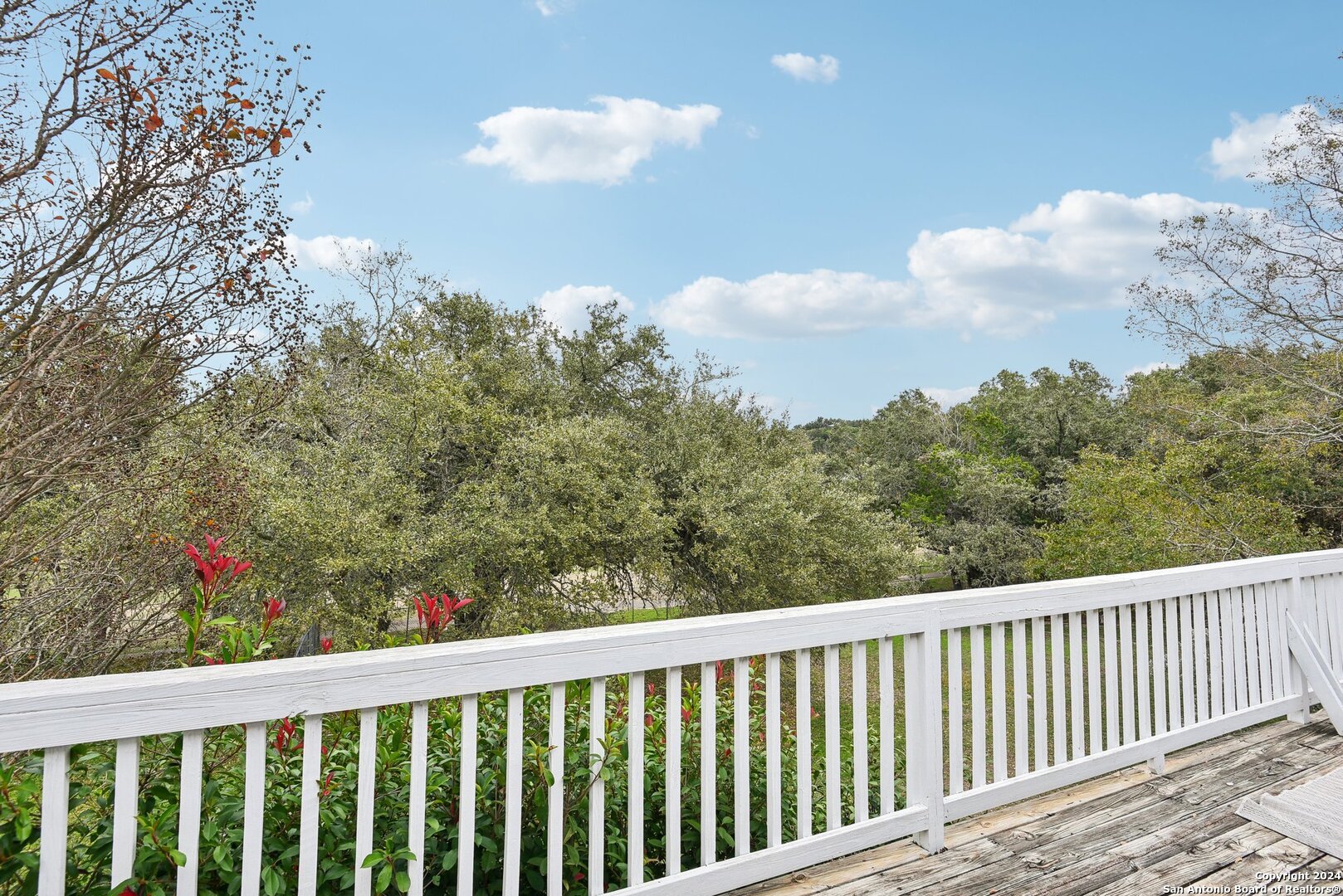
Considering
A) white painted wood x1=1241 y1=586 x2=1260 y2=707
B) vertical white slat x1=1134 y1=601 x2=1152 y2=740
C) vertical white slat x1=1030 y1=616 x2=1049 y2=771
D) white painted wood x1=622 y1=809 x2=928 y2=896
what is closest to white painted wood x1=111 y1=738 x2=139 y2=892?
white painted wood x1=622 y1=809 x2=928 y2=896

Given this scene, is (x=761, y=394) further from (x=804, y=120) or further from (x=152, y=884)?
(x=152, y=884)

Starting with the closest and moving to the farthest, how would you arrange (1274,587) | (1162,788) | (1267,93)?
1. (1162,788)
2. (1274,587)
3. (1267,93)

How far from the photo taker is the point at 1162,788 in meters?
2.55

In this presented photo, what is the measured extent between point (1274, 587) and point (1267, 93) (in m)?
10.0

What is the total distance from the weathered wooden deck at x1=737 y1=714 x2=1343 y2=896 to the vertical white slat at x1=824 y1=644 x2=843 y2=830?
192 mm

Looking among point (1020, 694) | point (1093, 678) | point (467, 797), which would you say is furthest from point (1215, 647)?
point (467, 797)

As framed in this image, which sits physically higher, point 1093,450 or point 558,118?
point 558,118

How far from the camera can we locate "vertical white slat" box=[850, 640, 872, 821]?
1.90m

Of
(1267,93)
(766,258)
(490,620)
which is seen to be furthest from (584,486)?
(1267,93)

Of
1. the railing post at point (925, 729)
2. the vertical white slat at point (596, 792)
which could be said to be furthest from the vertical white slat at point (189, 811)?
the railing post at point (925, 729)

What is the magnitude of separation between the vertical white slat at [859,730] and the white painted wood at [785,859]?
5 centimetres

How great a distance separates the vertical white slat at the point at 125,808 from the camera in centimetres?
114

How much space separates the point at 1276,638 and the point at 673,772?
9.78 ft

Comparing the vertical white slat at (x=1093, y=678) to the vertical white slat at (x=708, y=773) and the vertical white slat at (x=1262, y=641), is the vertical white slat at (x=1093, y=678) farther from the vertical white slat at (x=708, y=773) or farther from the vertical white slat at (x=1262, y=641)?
the vertical white slat at (x=708, y=773)
